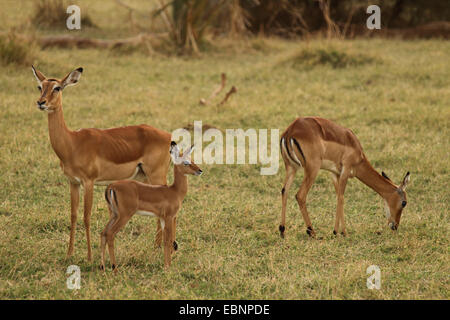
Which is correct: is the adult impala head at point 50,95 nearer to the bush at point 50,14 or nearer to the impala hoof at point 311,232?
the impala hoof at point 311,232

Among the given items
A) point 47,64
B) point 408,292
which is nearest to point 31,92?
point 47,64

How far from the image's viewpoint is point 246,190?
645 cm

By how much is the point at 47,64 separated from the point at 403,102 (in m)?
5.73

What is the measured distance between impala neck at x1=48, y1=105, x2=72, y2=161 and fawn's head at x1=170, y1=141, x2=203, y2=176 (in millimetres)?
756

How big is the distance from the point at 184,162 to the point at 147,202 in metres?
0.39

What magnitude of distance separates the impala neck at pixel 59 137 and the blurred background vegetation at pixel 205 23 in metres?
6.59

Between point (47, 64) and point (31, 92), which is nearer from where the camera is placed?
point (31, 92)

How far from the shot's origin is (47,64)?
10680mm

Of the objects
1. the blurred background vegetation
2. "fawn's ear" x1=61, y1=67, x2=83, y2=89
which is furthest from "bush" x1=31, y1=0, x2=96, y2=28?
"fawn's ear" x1=61, y1=67, x2=83, y2=89

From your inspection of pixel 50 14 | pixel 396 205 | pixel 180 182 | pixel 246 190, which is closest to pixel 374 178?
pixel 396 205

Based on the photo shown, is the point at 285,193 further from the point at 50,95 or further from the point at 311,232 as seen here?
the point at 50,95

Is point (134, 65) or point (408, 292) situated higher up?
point (134, 65)
